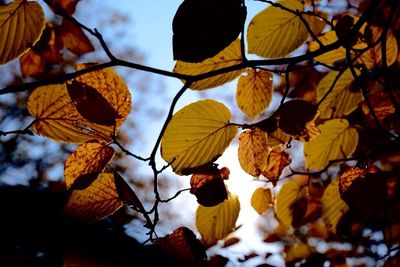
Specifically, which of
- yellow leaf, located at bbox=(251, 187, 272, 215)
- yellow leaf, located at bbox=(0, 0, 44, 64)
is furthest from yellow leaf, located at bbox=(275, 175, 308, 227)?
yellow leaf, located at bbox=(0, 0, 44, 64)

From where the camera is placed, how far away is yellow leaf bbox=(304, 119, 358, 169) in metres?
1.18

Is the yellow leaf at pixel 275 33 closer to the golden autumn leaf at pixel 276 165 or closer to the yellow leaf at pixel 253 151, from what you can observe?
the yellow leaf at pixel 253 151

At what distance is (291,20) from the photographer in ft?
3.24

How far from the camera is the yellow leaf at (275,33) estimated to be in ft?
3.16

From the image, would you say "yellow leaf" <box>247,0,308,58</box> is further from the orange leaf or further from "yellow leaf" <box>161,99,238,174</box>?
the orange leaf

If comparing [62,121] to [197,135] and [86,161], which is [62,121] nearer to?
[86,161]

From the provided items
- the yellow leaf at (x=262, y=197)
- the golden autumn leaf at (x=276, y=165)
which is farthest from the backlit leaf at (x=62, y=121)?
the yellow leaf at (x=262, y=197)

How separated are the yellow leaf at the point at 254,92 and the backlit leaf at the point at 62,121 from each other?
0.48 m

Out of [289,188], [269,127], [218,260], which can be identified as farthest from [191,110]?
[218,260]

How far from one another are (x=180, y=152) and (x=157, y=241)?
0.72 feet

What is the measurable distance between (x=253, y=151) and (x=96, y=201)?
423 mm

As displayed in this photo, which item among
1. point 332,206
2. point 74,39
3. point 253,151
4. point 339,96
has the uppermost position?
point 74,39

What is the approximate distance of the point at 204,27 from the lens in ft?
1.82

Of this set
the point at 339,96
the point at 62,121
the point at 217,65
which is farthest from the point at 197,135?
the point at 339,96
